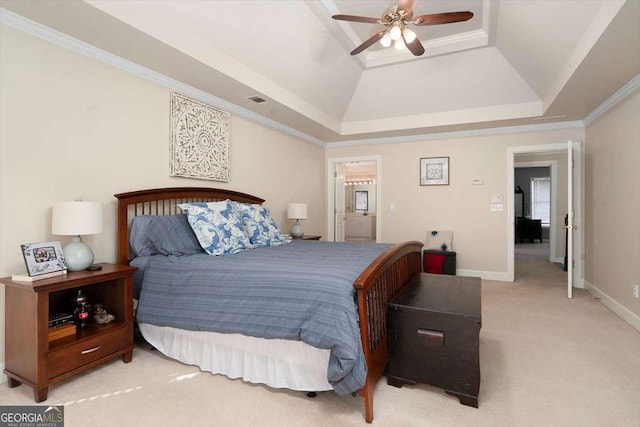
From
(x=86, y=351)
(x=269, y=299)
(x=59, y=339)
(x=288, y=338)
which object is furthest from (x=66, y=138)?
(x=288, y=338)

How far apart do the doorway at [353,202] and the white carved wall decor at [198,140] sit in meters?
2.72

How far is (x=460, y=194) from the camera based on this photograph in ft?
17.4

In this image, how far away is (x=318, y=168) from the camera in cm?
594

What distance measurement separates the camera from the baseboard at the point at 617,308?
3089 mm

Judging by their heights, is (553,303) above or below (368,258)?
below

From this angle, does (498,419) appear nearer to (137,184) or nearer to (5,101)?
(137,184)

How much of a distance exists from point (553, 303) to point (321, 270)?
341cm

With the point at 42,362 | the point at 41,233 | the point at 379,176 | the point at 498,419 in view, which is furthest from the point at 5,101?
the point at 379,176

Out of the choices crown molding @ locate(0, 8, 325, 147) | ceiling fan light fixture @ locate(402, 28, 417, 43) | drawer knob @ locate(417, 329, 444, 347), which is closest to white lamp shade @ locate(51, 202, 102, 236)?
crown molding @ locate(0, 8, 325, 147)

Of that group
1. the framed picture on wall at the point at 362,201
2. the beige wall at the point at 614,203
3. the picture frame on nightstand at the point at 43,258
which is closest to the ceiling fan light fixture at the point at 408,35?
the beige wall at the point at 614,203

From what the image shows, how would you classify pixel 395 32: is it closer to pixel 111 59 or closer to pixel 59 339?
pixel 111 59

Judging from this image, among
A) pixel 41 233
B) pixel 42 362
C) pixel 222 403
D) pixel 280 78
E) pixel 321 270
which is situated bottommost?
pixel 222 403

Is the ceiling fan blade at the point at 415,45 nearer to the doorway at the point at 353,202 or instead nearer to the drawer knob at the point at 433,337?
the drawer knob at the point at 433,337

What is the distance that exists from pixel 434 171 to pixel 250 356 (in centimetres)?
444
